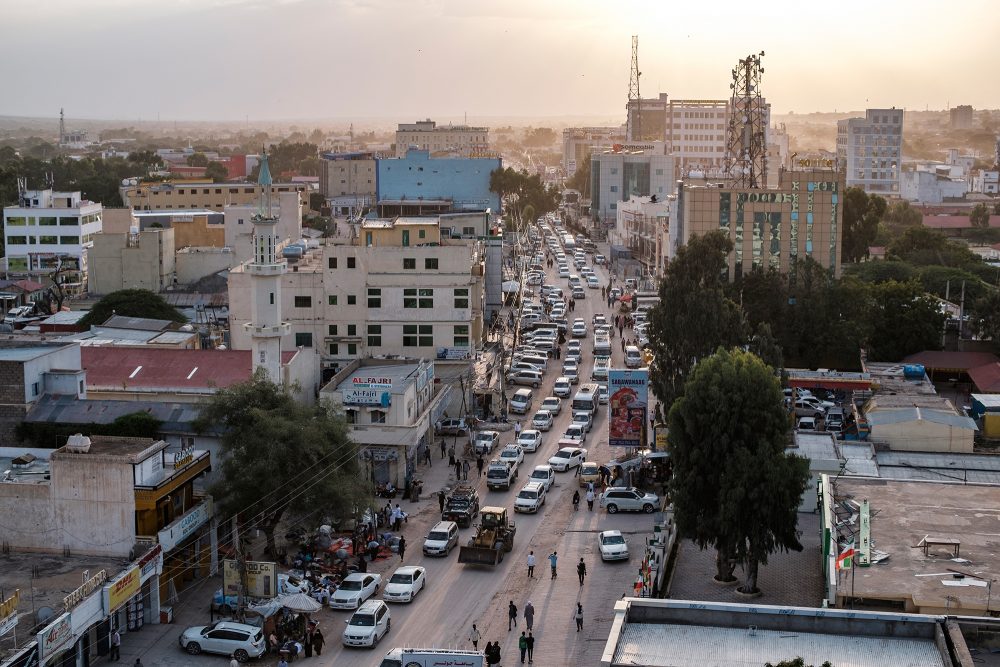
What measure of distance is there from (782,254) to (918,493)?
1176 inches

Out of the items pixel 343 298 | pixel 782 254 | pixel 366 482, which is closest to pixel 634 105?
pixel 782 254

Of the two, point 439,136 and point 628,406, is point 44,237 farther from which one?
point 439,136

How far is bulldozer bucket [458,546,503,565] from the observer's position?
1114 inches

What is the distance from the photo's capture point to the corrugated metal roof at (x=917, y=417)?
32938 mm

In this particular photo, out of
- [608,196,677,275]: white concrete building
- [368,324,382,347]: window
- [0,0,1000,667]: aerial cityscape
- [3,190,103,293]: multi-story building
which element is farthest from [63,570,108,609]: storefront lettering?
[3,190,103,293]: multi-story building

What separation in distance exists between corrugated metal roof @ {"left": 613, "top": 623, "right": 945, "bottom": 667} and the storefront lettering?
9575 mm

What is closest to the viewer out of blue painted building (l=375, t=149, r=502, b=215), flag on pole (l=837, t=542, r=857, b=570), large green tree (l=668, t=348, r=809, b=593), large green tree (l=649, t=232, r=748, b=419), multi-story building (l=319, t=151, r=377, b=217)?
flag on pole (l=837, t=542, r=857, b=570)

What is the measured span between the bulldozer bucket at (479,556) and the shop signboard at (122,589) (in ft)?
23.7

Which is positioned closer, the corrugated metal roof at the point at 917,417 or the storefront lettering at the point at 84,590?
the storefront lettering at the point at 84,590

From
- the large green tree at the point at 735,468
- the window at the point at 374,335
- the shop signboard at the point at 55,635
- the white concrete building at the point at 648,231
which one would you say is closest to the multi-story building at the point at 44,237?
the white concrete building at the point at 648,231

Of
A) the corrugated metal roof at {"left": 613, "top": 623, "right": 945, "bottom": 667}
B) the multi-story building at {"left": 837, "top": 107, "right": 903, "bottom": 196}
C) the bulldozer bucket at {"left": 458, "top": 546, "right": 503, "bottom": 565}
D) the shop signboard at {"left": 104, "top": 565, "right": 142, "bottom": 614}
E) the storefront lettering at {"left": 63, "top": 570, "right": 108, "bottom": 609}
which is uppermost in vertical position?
the multi-story building at {"left": 837, "top": 107, "right": 903, "bottom": 196}

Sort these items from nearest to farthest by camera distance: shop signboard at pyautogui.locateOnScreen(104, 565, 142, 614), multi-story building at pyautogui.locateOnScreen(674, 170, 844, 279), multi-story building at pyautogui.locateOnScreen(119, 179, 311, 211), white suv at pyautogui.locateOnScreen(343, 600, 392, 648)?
1. shop signboard at pyautogui.locateOnScreen(104, 565, 142, 614)
2. white suv at pyautogui.locateOnScreen(343, 600, 392, 648)
3. multi-story building at pyautogui.locateOnScreen(674, 170, 844, 279)
4. multi-story building at pyautogui.locateOnScreen(119, 179, 311, 211)

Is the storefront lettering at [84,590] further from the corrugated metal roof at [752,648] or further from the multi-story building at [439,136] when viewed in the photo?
the multi-story building at [439,136]

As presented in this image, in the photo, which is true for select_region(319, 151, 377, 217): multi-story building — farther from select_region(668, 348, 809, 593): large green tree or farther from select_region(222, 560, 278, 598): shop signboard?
select_region(222, 560, 278, 598): shop signboard
